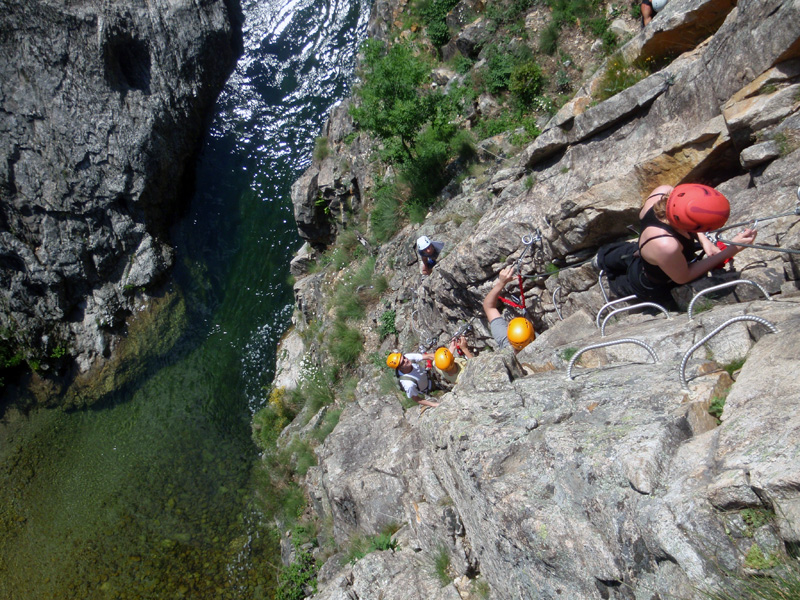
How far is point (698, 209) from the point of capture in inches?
154

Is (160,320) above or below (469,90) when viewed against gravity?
below

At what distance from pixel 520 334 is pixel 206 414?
11.0 meters

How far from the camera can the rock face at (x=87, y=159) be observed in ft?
49.3

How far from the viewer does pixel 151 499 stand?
12.6 metres

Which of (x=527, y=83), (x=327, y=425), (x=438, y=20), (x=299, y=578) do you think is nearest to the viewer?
(x=299, y=578)

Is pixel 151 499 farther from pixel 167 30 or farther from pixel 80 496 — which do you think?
pixel 167 30

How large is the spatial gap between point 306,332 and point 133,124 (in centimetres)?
908

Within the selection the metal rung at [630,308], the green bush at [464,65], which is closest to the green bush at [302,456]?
the metal rung at [630,308]

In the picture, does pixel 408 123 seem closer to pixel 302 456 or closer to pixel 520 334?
pixel 520 334

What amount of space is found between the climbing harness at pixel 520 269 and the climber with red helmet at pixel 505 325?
0.10m

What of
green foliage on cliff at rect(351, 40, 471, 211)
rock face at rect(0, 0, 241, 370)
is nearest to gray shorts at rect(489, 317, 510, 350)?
green foliage on cliff at rect(351, 40, 471, 211)

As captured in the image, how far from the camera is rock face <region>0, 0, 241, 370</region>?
15016 mm

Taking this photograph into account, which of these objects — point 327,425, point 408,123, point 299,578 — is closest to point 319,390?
point 327,425

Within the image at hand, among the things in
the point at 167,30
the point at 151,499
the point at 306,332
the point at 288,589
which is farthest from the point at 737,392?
the point at 167,30
